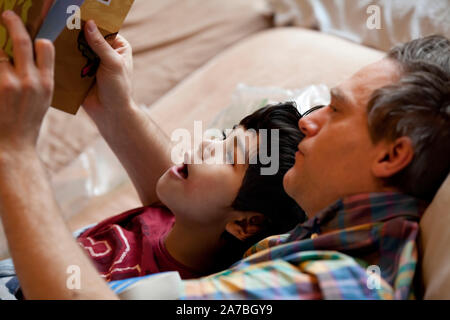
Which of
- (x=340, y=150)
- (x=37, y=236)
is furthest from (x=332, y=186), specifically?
(x=37, y=236)

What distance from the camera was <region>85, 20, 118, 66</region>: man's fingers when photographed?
97 centimetres

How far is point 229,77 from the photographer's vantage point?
6.13ft

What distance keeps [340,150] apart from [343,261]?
0.20 metres

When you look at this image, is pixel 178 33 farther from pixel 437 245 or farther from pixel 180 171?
pixel 437 245

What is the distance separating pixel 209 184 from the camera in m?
1.12

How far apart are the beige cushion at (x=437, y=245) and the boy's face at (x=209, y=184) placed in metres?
0.38

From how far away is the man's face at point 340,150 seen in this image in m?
0.91

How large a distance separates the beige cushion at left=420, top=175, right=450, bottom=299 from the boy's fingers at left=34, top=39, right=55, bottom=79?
24.4 inches

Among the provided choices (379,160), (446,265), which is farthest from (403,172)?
(446,265)

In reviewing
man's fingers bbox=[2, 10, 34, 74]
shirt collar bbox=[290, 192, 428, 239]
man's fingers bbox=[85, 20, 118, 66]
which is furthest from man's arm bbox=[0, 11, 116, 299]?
shirt collar bbox=[290, 192, 428, 239]

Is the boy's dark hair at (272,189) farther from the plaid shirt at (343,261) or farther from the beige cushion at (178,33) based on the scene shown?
the beige cushion at (178,33)

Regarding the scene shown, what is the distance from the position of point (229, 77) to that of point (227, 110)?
0.37 metres

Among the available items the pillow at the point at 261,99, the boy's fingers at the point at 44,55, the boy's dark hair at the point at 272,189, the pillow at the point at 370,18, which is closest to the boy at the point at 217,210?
the boy's dark hair at the point at 272,189

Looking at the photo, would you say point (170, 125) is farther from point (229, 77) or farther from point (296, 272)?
point (296, 272)
